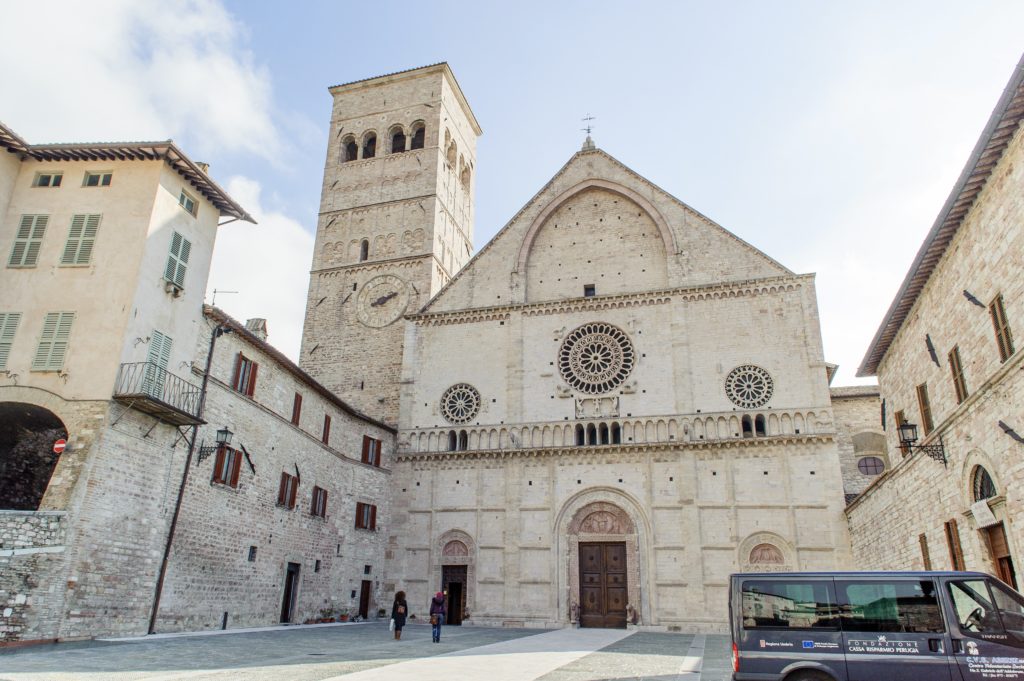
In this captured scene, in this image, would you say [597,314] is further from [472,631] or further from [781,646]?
[781,646]

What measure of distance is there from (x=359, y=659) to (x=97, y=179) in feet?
42.8

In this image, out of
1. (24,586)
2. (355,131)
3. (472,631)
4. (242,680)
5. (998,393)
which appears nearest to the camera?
(242,680)

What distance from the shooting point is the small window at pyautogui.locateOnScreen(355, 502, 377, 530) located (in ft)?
84.4

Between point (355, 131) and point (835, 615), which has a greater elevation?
Result: point (355, 131)

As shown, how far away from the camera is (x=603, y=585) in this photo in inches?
965

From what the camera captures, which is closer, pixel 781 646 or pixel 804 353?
pixel 781 646

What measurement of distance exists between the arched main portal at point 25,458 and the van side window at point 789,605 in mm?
14871

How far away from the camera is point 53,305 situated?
53.2ft

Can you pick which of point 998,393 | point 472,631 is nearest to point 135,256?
point 472,631

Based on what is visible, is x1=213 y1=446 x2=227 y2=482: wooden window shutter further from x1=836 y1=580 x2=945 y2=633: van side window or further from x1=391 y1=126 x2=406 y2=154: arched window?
x1=391 y1=126 x2=406 y2=154: arched window

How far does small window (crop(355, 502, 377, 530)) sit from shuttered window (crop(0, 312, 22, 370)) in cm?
1273

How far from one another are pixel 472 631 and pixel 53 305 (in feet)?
48.1

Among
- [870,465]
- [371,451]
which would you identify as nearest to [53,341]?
[371,451]

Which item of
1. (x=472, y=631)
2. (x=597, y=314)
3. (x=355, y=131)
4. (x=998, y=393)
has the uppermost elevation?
(x=355, y=131)
